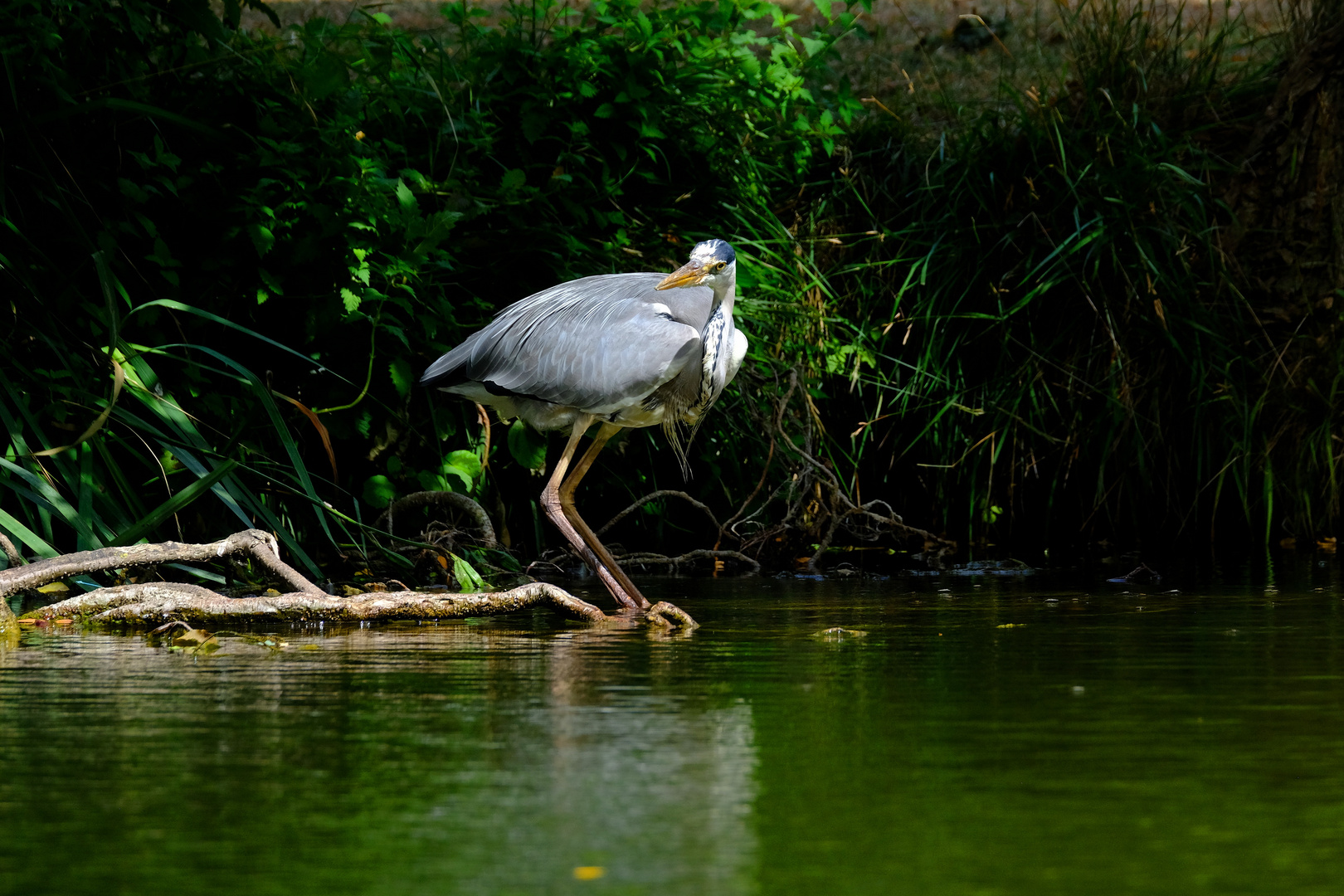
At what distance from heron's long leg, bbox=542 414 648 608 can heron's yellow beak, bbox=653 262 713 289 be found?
0.57m

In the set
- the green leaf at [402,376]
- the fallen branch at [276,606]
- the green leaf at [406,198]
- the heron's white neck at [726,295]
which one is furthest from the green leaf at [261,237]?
the fallen branch at [276,606]

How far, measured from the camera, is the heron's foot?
4.70 m

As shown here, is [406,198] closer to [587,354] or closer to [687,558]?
[587,354]

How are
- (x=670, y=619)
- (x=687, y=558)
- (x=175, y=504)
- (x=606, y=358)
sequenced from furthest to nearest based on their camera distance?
1. (x=687, y=558)
2. (x=606, y=358)
3. (x=175, y=504)
4. (x=670, y=619)

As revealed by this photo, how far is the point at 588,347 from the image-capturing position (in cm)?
590

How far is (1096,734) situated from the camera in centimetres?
284

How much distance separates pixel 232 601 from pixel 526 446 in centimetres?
264

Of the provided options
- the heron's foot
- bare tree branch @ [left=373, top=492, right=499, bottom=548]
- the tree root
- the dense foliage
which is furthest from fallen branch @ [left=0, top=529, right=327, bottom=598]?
bare tree branch @ [left=373, top=492, right=499, bottom=548]

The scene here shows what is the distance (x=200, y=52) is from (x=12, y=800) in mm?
4778

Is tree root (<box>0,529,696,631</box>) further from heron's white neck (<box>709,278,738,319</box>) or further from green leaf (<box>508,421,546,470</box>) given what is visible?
green leaf (<box>508,421,546,470</box>)

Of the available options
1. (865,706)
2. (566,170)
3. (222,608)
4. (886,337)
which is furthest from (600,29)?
(865,706)

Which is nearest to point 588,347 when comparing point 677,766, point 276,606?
point 276,606

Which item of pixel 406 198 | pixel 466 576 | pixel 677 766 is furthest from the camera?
pixel 406 198

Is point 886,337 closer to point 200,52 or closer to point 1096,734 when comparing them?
point 200,52
